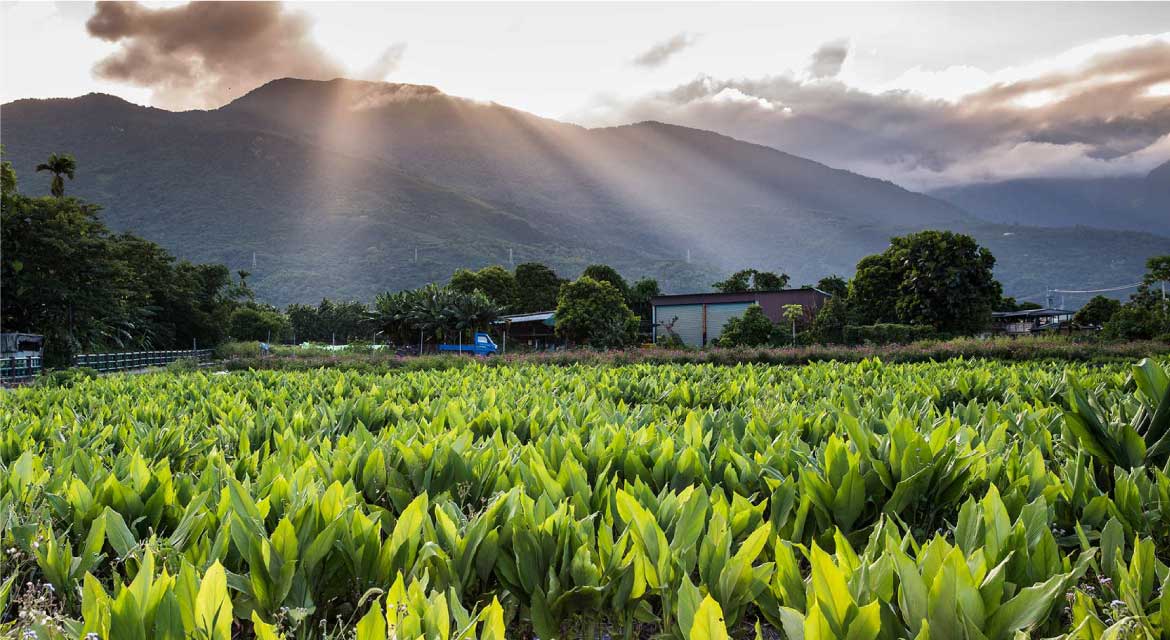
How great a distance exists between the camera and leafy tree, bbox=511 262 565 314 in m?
82.4

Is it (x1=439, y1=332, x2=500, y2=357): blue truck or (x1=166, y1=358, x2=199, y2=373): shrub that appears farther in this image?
(x1=439, y1=332, x2=500, y2=357): blue truck

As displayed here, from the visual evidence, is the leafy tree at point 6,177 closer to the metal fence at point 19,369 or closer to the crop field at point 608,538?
the metal fence at point 19,369

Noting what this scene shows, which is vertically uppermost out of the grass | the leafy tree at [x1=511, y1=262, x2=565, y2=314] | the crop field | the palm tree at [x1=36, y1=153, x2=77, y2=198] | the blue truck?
the palm tree at [x1=36, y1=153, x2=77, y2=198]

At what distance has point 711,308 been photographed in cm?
5694

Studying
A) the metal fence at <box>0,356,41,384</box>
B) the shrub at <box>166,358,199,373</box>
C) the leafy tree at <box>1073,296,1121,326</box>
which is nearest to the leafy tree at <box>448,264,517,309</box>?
the metal fence at <box>0,356,41,384</box>

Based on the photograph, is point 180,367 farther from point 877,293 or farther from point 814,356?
point 877,293

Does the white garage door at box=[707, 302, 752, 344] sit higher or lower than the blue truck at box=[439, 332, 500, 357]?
higher

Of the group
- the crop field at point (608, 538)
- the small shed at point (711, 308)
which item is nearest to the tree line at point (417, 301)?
the small shed at point (711, 308)

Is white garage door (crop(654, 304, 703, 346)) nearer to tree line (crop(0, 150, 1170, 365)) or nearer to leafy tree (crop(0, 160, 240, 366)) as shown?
tree line (crop(0, 150, 1170, 365))

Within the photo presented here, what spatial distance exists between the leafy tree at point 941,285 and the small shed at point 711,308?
651 cm

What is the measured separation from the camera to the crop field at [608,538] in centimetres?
144

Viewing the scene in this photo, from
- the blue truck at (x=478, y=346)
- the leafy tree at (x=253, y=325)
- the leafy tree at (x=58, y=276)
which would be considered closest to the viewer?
the leafy tree at (x=58, y=276)

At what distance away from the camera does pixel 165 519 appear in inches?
94.3

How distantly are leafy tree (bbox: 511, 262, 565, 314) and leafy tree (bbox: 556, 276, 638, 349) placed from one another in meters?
39.9
